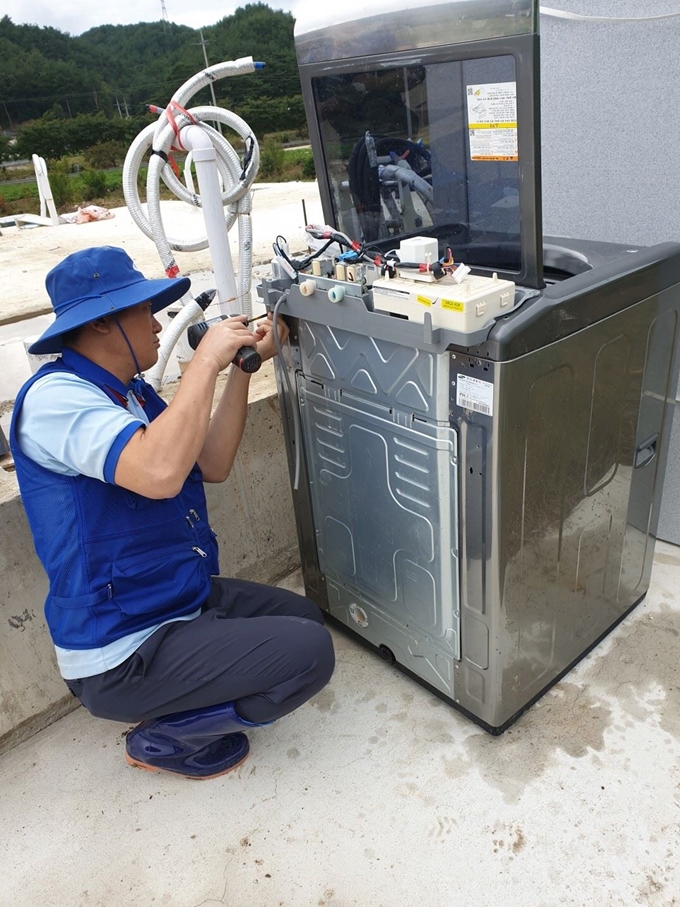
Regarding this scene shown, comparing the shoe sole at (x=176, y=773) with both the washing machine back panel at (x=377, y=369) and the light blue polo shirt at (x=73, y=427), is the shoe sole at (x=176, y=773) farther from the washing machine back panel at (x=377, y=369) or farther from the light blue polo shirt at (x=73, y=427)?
the washing machine back panel at (x=377, y=369)

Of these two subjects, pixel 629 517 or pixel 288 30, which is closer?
pixel 629 517

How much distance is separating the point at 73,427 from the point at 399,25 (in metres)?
1.12

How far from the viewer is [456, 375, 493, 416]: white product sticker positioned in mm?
1335

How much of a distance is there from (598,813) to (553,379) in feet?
3.40

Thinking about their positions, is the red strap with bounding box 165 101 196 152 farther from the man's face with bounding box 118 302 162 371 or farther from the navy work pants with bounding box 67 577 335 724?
the navy work pants with bounding box 67 577 335 724

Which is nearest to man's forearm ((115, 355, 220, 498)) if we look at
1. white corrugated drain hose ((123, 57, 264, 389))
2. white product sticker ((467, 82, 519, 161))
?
white product sticker ((467, 82, 519, 161))

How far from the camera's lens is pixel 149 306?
58.9 inches

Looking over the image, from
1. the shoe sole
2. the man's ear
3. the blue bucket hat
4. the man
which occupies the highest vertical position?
the blue bucket hat

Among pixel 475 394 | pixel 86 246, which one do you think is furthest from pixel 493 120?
pixel 86 246

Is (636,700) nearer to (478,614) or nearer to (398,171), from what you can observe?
(478,614)

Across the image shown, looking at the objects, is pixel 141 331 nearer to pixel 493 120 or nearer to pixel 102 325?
pixel 102 325

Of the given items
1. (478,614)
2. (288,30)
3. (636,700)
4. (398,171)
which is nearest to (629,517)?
(636,700)

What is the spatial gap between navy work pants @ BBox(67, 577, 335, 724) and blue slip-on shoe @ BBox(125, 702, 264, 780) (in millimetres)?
37

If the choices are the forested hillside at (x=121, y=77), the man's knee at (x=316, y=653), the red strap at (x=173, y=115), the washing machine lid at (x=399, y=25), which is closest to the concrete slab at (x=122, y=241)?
the red strap at (x=173, y=115)
